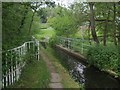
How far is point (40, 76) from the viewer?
878 cm

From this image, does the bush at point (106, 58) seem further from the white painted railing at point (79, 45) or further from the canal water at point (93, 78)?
the white painted railing at point (79, 45)

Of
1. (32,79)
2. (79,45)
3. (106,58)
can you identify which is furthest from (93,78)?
(79,45)

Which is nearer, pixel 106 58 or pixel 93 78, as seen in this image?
pixel 93 78

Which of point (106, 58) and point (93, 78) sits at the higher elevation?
point (106, 58)

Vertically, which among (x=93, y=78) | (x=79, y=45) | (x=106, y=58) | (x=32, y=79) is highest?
(x=79, y=45)

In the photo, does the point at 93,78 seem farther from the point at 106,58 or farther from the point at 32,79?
the point at 32,79

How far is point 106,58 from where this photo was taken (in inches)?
465

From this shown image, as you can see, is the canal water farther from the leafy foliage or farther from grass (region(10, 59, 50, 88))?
grass (region(10, 59, 50, 88))

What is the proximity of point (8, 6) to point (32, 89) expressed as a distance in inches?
85.9

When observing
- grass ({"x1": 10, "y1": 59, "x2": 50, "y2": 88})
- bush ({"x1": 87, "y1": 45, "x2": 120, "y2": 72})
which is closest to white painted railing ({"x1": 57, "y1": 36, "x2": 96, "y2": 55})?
bush ({"x1": 87, "y1": 45, "x2": 120, "y2": 72})

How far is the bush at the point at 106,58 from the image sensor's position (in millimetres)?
11130

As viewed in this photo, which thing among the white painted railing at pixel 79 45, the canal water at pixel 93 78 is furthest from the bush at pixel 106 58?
the white painted railing at pixel 79 45

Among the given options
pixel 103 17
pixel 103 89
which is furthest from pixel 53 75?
pixel 103 17

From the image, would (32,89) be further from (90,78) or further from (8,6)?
(90,78)
